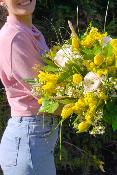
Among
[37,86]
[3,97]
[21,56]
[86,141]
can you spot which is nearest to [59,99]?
[37,86]

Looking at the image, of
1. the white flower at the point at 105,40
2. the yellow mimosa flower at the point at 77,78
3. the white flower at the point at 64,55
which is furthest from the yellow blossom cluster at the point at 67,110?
the white flower at the point at 105,40

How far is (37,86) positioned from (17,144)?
341mm

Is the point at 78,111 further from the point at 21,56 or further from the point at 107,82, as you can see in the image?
the point at 21,56

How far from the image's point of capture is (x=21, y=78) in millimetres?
2559

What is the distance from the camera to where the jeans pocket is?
2.63 m

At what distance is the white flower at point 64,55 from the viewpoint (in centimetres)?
246

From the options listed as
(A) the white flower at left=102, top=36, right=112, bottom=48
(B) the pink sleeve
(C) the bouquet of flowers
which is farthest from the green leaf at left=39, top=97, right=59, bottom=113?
(A) the white flower at left=102, top=36, right=112, bottom=48

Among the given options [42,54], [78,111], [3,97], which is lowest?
[3,97]

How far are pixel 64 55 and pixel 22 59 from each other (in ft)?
0.69

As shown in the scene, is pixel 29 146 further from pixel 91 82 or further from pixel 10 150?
pixel 91 82

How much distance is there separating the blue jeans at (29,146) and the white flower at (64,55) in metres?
0.31

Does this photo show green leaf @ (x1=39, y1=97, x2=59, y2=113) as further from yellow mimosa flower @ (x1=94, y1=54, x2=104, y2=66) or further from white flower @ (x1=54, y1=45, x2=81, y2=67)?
yellow mimosa flower @ (x1=94, y1=54, x2=104, y2=66)

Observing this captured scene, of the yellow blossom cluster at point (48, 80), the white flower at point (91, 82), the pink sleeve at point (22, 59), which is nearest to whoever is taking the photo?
the white flower at point (91, 82)

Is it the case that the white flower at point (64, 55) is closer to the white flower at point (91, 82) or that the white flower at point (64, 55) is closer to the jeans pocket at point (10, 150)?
the white flower at point (91, 82)
